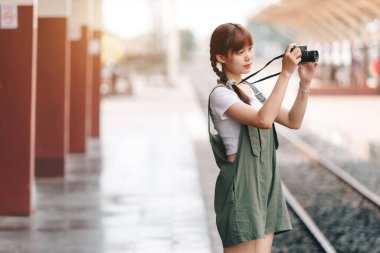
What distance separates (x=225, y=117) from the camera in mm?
4648

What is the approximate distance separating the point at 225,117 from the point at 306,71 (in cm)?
43

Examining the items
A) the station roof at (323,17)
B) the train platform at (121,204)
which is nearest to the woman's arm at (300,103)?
the train platform at (121,204)

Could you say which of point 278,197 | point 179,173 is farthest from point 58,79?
point 278,197

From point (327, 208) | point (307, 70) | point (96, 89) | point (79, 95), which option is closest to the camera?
point (307, 70)

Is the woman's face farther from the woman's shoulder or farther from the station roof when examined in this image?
the station roof

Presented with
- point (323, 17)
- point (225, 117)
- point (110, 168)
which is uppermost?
point (323, 17)

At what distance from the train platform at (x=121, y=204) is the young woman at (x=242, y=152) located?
3.80 meters

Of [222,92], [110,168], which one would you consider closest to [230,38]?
[222,92]

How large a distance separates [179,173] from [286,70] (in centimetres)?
1054

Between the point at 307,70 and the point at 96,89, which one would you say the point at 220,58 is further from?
the point at 96,89

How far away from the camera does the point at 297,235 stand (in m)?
9.91

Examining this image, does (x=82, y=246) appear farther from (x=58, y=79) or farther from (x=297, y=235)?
(x=58, y=79)

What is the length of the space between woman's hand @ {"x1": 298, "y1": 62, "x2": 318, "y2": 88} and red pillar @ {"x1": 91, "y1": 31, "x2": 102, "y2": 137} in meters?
16.4

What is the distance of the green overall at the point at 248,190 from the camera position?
4.61m
